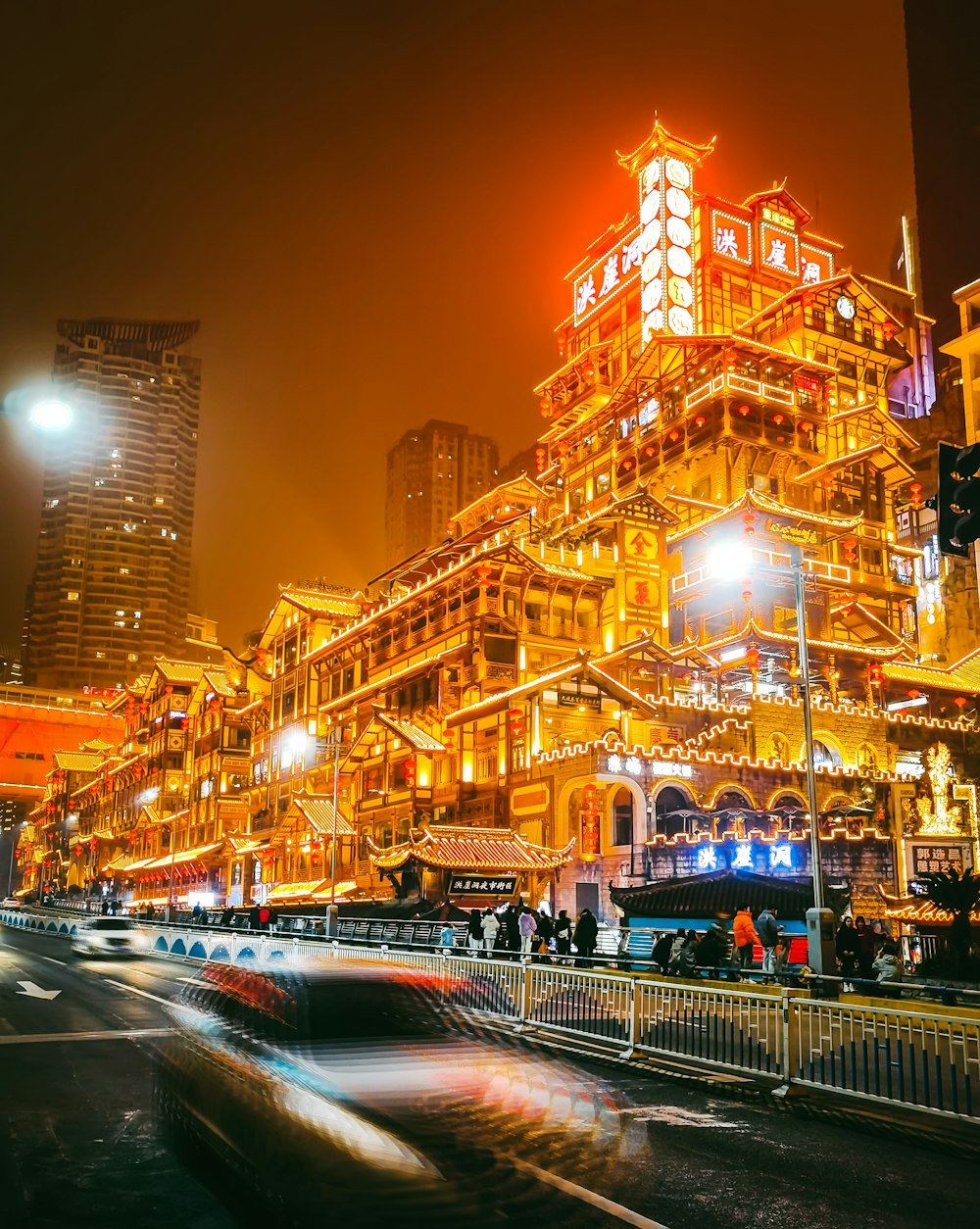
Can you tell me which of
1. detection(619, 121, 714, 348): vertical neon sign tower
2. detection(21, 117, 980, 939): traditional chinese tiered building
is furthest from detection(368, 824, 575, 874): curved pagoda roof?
detection(619, 121, 714, 348): vertical neon sign tower

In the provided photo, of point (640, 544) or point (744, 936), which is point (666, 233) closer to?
point (640, 544)

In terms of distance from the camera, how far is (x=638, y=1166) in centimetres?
865

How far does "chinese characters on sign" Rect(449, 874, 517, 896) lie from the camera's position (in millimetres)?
39531

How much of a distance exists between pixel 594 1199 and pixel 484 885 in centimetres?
3280

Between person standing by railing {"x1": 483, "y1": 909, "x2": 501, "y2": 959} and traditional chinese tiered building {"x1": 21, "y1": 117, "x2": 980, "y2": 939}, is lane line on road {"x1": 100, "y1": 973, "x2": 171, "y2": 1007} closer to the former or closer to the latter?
person standing by railing {"x1": 483, "y1": 909, "x2": 501, "y2": 959}

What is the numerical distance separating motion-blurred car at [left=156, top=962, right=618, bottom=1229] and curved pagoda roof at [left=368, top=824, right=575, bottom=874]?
95.9 feet

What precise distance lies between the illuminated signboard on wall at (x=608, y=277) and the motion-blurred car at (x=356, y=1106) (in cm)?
6465

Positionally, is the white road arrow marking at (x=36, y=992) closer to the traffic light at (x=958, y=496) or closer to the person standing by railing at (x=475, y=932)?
the person standing by railing at (x=475, y=932)

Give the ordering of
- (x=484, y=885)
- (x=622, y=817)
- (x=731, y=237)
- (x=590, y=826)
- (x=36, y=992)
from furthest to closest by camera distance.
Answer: (x=731, y=237)
(x=622, y=817)
(x=590, y=826)
(x=484, y=885)
(x=36, y=992)

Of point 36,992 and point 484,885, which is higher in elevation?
point 484,885

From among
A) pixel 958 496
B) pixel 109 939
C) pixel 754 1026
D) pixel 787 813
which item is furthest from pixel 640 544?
pixel 958 496

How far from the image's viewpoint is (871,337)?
2746 inches

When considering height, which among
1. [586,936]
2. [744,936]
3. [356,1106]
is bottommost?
[586,936]

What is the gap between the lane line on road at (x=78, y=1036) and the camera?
15289 mm
